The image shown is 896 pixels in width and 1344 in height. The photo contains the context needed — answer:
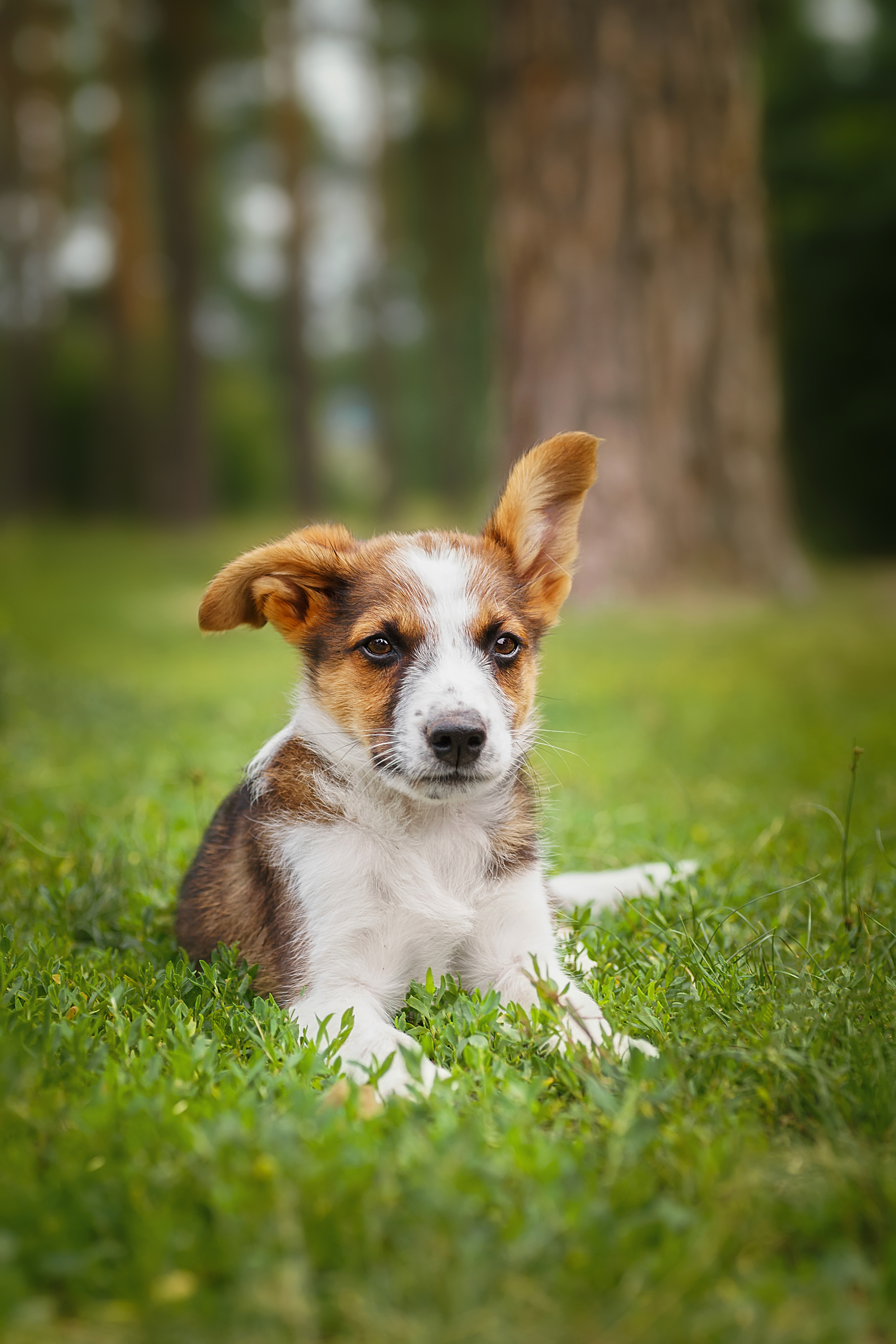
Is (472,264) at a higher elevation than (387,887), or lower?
higher

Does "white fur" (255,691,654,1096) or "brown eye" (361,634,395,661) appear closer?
"white fur" (255,691,654,1096)

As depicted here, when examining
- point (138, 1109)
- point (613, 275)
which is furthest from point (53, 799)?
point (613, 275)

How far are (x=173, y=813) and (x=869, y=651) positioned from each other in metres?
7.01

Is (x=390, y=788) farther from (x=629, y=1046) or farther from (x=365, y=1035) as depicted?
(x=629, y=1046)

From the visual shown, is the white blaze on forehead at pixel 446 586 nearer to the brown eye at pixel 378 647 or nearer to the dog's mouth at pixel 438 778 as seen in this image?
the brown eye at pixel 378 647

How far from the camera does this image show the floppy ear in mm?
3975

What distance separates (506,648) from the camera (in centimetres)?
371

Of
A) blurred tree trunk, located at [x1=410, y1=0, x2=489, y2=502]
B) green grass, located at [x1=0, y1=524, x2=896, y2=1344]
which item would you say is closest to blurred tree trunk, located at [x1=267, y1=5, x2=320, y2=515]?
blurred tree trunk, located at [x1=410, y1=0, x2=489, y2=502]

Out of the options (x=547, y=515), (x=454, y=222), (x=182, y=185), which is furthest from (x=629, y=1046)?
(x=454, y=222)

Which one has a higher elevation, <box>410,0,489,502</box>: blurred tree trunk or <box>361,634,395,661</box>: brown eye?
<box>410,0,489,502</box>: blurred tree trunk

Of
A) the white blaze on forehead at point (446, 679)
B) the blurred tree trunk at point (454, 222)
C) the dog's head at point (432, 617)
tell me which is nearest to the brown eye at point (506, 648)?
the dog's head at point (432, 617)

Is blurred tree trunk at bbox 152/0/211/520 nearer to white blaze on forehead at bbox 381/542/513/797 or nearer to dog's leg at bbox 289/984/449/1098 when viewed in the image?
white blaze on forehead at bbox 381/542/513/797

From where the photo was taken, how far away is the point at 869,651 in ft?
34.8

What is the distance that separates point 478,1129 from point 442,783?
3.40 ft
